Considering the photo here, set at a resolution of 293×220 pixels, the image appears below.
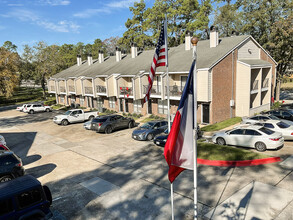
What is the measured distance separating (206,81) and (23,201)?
19089mm

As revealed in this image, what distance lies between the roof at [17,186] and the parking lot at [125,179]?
73.6 inches

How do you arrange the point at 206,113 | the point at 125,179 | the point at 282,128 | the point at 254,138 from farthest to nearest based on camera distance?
the point at 206,113, the point at 282,128, the point at 254,138, the point at 125,179

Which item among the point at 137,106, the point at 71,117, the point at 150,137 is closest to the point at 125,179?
the point at 150,137

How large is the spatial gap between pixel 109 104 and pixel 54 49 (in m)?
27.8

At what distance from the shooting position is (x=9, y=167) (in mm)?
12172

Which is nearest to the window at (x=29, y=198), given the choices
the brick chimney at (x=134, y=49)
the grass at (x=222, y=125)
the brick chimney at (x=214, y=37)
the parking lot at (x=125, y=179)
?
the parking lot at (x=125, y=179)

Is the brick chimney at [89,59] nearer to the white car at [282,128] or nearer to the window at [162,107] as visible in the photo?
the window at [162,107]

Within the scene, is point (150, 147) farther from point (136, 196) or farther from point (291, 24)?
point (291, 24)

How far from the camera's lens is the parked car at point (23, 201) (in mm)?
7574

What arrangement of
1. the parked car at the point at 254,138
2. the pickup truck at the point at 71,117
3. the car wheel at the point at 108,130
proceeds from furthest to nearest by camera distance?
the pickup truck at the point at 71,117 < the car wheel at the point at 108,130 < the parked car at the point at 254,138

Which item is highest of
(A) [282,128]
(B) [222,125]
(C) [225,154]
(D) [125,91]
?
(D) [125,91]

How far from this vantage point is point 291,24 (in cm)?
3100

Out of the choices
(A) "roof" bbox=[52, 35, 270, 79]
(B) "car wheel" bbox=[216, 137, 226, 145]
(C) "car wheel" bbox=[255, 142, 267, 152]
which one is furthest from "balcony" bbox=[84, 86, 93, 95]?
(C) "car wheel" bbox=[255, 142, 267, 152]

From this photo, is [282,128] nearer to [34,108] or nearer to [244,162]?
[244,162]
